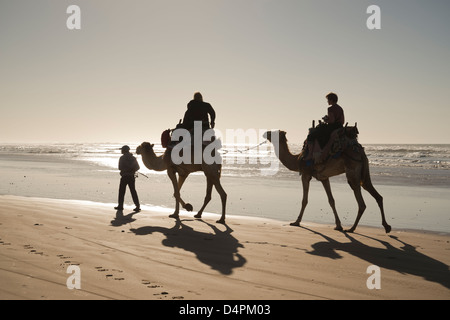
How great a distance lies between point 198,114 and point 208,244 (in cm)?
452

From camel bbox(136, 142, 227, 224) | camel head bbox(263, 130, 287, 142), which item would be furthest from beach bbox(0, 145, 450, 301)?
camel head bbox(263, 130, 287, 142)

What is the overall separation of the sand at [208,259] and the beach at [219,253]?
0.05ft

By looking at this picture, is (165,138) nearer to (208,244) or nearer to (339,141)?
(208,244)

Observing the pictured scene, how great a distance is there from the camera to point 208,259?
7.17 metres

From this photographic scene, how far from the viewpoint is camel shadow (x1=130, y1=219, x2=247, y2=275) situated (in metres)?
6.95

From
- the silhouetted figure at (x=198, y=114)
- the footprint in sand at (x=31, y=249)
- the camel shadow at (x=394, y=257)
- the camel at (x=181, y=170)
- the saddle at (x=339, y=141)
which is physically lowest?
the camel shadow at (x=394, y=257)

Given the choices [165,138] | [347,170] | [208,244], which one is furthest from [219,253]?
[165,138]

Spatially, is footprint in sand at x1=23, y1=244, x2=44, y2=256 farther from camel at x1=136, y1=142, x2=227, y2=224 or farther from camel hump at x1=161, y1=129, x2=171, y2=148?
camel hump at x1=161, y1=129, x2=171, y2=148

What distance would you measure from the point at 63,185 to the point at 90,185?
1.25 meters

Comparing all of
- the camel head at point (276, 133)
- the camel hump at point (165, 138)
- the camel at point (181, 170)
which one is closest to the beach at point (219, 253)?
the camel at point (181, 170)

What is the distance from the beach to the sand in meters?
0.02

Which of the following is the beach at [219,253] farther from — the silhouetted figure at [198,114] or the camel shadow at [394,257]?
the silhouetted figure at [198,114]

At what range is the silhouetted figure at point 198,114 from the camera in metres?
11.7

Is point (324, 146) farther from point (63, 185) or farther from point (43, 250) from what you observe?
point (63, 185)
